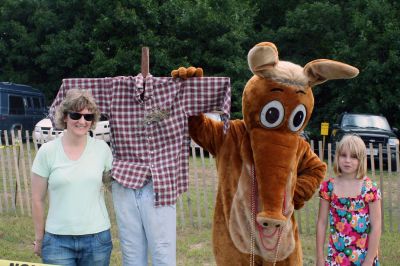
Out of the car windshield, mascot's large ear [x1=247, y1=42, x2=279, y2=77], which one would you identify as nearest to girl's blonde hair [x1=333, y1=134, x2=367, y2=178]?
mascot's large ear [x1=247, y1=42, x2=279, y2=77]

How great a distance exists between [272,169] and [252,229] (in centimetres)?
45

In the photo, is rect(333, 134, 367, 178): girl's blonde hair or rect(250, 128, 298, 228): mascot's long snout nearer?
rect(250, 128, 298, 228): mascot's long snout

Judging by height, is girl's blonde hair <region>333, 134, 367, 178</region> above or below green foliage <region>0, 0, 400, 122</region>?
below

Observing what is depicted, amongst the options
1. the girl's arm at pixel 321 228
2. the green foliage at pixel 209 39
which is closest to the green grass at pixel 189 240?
the girl's arm at pixel 321 228

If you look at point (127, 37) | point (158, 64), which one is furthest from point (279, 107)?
point (127, 37)

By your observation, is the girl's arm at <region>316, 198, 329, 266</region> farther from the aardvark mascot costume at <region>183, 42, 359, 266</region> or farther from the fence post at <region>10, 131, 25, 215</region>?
the fence post at <region>10, 131, 25, 215</region>

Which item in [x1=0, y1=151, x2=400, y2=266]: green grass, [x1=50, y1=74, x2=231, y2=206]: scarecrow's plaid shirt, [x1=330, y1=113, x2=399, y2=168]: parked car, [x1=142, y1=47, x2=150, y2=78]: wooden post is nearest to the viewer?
[x1=50, y1=74, x2=231, y2=206]: scarecrow's plaid shirt

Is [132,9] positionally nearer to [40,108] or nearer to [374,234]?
[40,108]

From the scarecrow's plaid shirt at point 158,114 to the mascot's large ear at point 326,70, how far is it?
549 mm

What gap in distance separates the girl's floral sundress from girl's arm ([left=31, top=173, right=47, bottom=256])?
196 centimetres

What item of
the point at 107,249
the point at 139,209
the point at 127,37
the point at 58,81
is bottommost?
the point at 107,249

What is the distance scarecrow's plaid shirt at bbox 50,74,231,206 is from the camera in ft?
10.8

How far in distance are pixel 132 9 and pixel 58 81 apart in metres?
5.71

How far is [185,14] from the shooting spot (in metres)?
19.7
